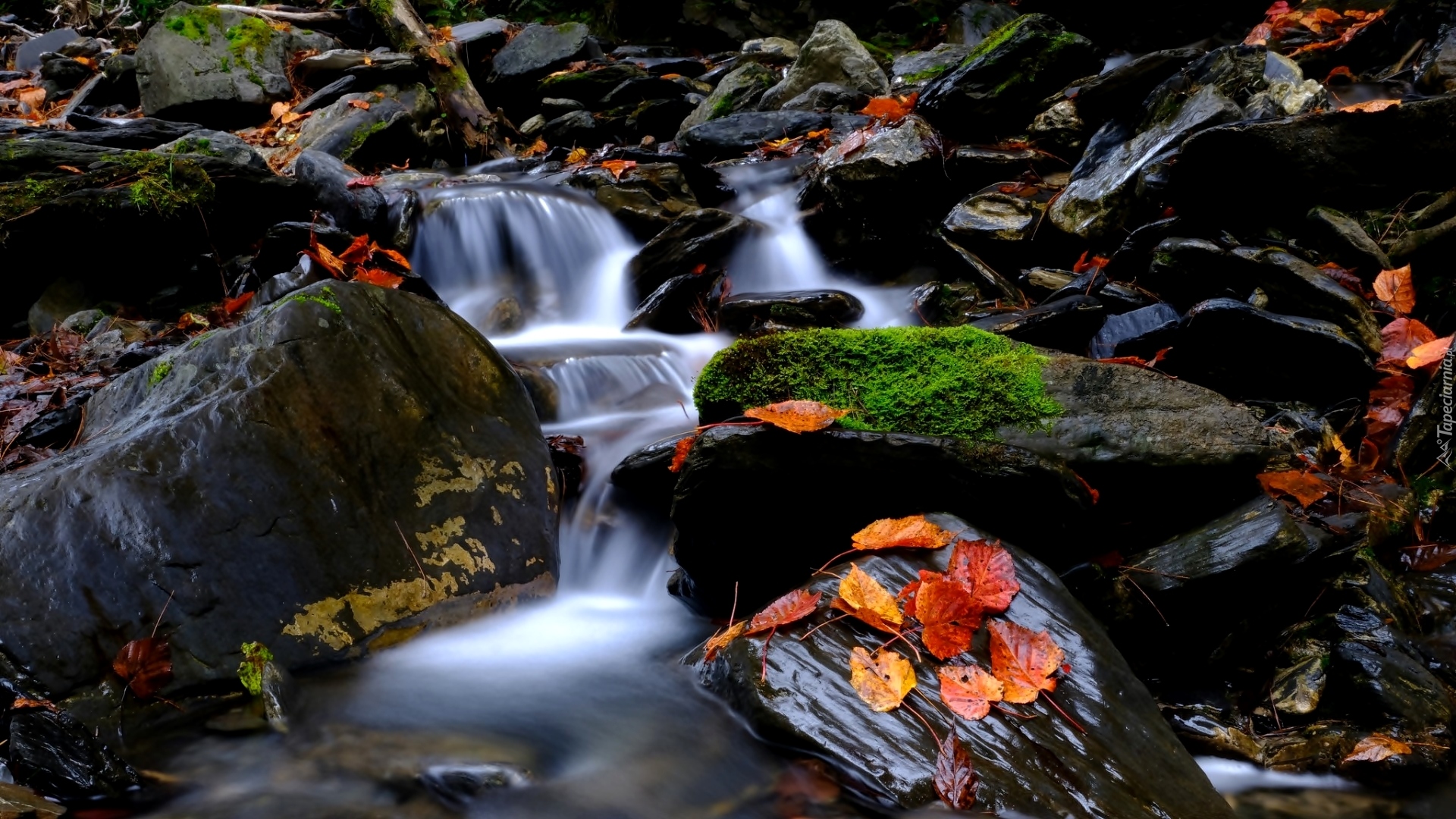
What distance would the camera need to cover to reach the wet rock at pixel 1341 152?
5.38 m

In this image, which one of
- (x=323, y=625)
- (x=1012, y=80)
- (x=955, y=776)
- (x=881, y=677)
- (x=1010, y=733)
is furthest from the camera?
(x=1012, y=80)

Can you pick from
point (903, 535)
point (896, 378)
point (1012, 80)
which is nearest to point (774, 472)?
point (903, 535)

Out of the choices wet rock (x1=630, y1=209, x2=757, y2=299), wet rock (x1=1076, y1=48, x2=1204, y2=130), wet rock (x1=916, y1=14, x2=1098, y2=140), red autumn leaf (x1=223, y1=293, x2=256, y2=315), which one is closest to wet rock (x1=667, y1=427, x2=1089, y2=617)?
wet rock (x1=630, y1=209, x2=757, y2=299)

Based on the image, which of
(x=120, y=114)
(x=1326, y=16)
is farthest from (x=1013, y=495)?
(x=120, y=114)

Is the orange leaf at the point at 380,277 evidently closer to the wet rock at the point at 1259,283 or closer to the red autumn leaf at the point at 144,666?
the red autumn leaf at the point at 144,666

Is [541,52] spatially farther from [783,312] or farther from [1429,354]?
[1429,354]

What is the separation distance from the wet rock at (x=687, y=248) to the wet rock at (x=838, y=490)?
3975mm

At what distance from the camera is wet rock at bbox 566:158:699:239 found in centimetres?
820

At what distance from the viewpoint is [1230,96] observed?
6.64m

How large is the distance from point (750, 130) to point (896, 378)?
7.17 meters

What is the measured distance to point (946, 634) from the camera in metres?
2.62

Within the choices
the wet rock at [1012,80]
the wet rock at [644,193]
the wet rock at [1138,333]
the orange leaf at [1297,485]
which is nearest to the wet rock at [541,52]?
the wet rock at [644,193]

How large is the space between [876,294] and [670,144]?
4.99 meters

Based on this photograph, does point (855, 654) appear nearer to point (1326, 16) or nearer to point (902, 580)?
point (902, 580)
